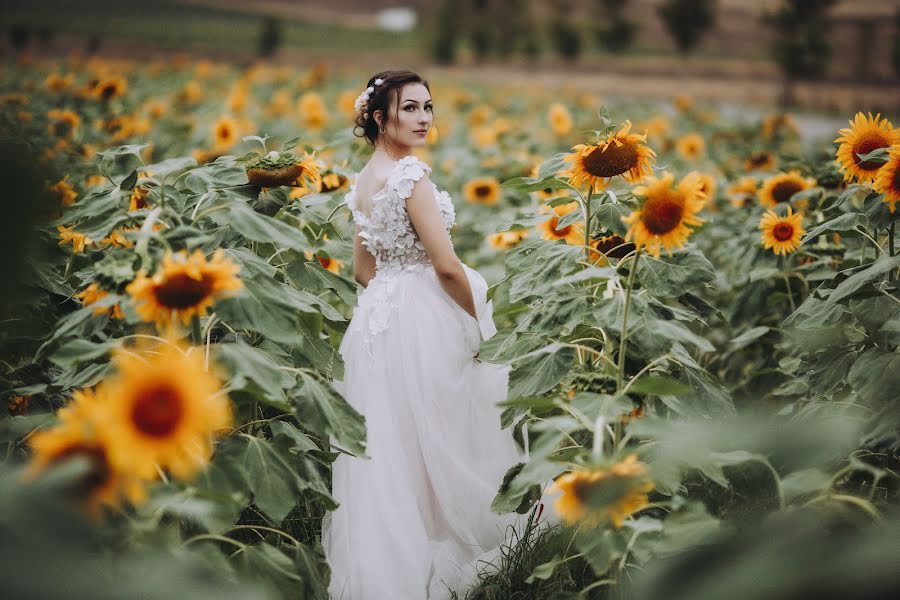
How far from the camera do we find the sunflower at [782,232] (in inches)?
112

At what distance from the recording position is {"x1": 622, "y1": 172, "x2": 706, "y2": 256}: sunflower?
1.62 meters

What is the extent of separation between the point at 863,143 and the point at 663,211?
1.12 meters

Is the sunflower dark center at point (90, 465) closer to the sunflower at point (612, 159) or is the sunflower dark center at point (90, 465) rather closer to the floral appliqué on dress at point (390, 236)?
the floral appliqué on dress at point (390, 236)

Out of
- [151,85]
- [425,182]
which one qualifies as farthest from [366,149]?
[151,85]

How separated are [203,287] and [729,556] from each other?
106cm

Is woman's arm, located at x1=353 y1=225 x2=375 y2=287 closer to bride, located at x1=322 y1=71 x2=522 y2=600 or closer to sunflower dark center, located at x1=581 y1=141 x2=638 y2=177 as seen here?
bride, located at x1=322 y1=71 x2=522 y2=600

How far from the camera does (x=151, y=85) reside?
1134cm

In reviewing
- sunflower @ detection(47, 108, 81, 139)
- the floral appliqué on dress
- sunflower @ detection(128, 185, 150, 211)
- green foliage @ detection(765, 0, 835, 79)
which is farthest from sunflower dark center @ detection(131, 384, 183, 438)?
green foliage @ detection(765, 0, 835, 79)

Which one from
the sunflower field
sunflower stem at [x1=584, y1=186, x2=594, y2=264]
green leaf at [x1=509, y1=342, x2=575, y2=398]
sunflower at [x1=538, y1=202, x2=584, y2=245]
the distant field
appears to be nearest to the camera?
the sunflower field

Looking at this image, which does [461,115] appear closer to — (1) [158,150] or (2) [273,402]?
(1) [158,150]

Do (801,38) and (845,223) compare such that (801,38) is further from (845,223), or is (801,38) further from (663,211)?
(663,211)

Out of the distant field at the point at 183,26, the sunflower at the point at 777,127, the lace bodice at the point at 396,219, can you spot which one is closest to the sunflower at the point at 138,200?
the lace bodice at the point at 396,219

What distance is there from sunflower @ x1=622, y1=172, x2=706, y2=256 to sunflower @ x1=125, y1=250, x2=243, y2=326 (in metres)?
0.89

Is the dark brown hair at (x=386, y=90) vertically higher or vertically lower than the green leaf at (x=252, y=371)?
higher
